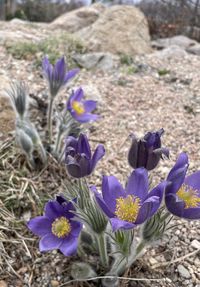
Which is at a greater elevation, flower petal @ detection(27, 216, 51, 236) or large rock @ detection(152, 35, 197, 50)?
flower petal @ detection(27, 216, 51, 236)

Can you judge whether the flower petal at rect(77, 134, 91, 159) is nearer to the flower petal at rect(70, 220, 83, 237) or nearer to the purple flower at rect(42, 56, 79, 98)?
the flower petal at rect(70, 220, 83, 237)

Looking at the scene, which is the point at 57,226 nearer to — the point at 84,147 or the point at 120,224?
the point at 84,147

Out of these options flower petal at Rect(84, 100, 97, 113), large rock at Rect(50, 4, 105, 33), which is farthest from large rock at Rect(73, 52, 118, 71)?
large rock at Rect(50, 4, 105, 33)

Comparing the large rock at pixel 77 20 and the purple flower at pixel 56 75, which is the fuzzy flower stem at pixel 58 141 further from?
the large rock at pixel 77 20

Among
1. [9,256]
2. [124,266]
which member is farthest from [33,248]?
[124,266]

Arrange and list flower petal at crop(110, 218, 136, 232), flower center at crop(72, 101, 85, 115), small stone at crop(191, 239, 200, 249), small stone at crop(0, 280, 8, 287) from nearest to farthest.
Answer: flower petal at crop(110, 218, 136, 232), small stone at crop(0, 280, 8, 287), small stone at crop(191, 239, 200, 249), flower center at crop(72, 101, 85, 115)

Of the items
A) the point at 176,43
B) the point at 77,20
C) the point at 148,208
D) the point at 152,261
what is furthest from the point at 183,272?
the point at 77,20

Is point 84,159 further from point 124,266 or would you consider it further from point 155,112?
point 155,112

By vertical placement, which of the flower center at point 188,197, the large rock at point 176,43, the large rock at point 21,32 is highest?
the flower center at point 188,197

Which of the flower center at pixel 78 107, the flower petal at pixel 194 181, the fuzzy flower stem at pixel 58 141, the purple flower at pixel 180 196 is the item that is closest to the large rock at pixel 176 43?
the flower center at pixel 78 107
